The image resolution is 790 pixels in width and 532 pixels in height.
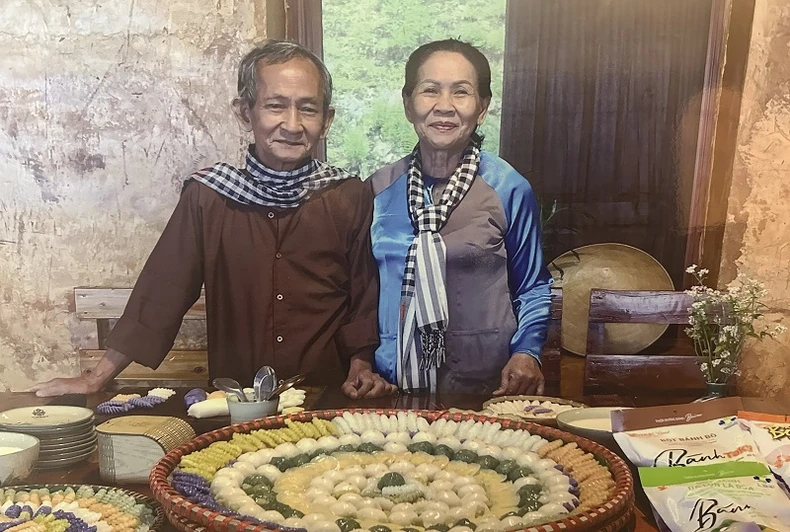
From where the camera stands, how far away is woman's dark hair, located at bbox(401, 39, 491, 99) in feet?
6.43

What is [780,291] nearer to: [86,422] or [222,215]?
[222,215]

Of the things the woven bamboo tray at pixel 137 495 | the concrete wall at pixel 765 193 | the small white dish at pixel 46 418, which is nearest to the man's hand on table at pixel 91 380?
the small white dish at pixel 46 418

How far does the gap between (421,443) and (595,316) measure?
0.83m

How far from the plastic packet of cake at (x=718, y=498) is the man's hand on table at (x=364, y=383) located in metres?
0.90

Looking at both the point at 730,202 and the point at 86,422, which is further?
the point at 730,202

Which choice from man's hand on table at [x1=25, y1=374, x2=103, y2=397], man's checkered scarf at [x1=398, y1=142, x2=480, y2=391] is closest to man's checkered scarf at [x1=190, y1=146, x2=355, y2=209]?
man's checkered scarf at [x1=398, y1=142, x2=480, y2=391]

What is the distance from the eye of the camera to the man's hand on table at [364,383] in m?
1.93

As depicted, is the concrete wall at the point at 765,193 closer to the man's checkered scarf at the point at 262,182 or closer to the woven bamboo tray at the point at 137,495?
the man's checkered scarf at the point at 262,182

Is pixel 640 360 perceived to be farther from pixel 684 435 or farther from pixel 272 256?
pixel 272 256

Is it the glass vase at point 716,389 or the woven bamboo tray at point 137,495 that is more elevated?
the woven bamboo tray at point 137,495

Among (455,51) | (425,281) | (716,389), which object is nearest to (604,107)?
(455,51)

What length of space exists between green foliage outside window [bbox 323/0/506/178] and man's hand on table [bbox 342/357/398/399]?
550 mm

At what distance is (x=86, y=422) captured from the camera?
1.33m

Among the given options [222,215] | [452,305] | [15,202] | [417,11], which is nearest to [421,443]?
[452,305]
